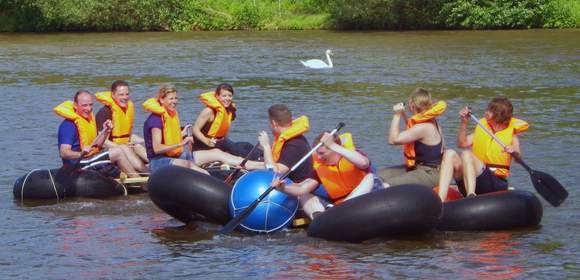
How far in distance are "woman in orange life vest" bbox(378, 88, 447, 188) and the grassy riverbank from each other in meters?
25.0

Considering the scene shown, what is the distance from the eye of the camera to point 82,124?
32.6 feet

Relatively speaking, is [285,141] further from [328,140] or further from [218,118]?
[218,118]

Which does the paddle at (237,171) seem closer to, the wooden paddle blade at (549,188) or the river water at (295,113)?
the river water at (295,113)

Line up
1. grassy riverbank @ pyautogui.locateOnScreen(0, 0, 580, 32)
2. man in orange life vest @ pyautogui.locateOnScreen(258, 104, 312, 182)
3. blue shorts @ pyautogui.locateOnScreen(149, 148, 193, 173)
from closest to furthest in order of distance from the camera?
man in orange life vest @ pyautogui.locateOnScreen(258, 104, 312, 182)
blue shorts @ pyautogui.locateOnScreen(149, 148, 193, 173)
grassy riverbank @ pyautogui.locateOnScreen(0, 0, 580, 32)

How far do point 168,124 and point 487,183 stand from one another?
10.4ft

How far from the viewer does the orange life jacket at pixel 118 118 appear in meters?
10.6

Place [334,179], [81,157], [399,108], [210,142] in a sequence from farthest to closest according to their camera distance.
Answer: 1. [210,142]
2. [81,157]
3. [399,108]
4. [334,179]

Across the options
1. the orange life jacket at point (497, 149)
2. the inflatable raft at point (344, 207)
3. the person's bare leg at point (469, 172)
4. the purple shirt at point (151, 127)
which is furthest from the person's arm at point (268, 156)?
the purple shirt at point (151, 127)

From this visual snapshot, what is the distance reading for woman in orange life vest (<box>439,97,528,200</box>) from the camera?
8266mm

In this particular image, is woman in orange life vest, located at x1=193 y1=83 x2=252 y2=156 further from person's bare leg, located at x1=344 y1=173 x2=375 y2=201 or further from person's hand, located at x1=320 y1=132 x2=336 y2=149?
person's hand, located at x1=320 y1=132 x2=336 y2=149

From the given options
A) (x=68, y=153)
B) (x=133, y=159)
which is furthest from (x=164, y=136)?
(x=68, y=153)

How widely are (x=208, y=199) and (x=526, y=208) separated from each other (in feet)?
8.22

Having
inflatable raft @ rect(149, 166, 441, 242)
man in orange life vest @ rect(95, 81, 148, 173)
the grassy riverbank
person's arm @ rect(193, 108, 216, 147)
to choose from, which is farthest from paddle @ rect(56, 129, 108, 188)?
the grassy riverbank

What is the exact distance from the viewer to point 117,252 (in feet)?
26.3
